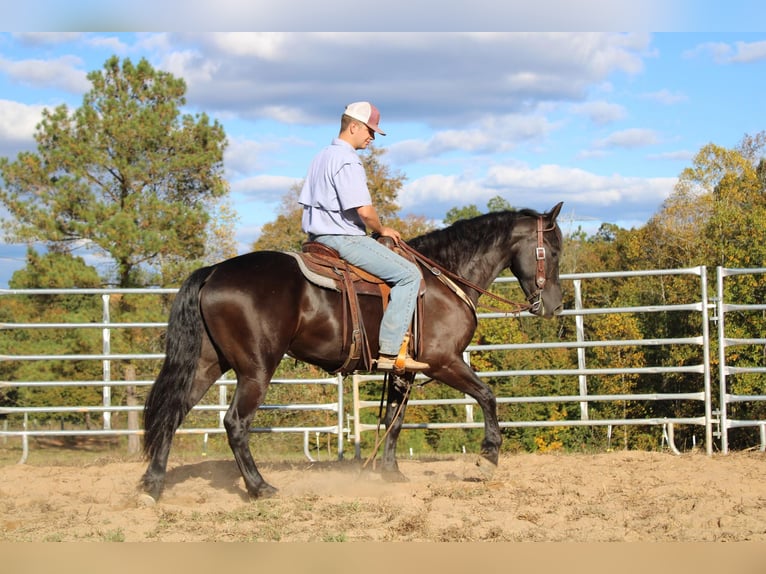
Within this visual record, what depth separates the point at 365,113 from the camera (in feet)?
18.7

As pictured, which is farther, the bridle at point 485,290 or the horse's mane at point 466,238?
the horse's mane at point 466,238

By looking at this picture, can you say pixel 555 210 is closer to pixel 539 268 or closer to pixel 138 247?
pixel 539 268

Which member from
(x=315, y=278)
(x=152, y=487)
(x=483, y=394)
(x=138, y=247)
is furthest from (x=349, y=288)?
(x=138, y=247)

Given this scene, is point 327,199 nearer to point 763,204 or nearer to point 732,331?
point 732,331

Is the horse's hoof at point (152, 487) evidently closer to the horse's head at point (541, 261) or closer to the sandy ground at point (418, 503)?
the sandy ground at point (418, 503)

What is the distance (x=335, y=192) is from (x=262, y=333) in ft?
3.80

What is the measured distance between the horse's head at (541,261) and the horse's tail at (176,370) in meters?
2.59

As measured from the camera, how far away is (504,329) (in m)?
20.3

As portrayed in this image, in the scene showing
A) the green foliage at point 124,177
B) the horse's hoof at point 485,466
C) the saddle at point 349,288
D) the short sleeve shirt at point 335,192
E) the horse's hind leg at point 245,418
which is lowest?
the horse's hoof at point 485,466

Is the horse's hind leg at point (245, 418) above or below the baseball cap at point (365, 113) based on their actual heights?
below

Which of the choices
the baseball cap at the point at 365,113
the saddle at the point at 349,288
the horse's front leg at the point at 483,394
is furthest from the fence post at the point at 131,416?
the baseball cap at the point at 365,113

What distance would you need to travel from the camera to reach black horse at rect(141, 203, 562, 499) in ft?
17.5

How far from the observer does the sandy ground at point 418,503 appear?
4266 millimetres

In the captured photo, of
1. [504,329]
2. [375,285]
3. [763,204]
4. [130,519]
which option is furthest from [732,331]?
[130,519]
